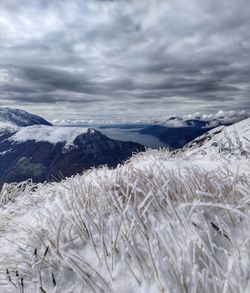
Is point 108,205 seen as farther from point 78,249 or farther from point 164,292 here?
point 164,292

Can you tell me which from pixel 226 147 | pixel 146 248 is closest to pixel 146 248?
pixel 146 248

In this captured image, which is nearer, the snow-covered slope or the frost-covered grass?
the frost-covered grass

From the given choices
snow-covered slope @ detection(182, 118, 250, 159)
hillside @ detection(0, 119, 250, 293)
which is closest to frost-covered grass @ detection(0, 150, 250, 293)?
hillside @ detection(0, 119, 250, 293)

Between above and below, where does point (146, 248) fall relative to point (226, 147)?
above

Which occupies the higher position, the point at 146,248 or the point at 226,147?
the point at 146,248

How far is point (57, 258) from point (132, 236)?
0.74 m

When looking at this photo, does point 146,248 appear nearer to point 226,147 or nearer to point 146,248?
point 146,248

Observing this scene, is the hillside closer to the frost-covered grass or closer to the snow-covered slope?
the frost-covered grass

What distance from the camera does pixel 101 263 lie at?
289cm

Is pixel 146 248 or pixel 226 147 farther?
pixel 226 147

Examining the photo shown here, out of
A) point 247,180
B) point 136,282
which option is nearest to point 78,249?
point 136,282

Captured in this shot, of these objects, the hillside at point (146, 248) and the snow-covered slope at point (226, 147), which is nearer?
the hillside at point (146, 248)

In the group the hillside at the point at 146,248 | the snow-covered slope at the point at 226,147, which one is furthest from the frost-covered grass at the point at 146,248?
the snow-covered slope at the point at 226,147

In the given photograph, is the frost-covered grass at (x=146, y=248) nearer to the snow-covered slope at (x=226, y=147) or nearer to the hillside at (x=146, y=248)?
the hillside at (x=146, y=248)
